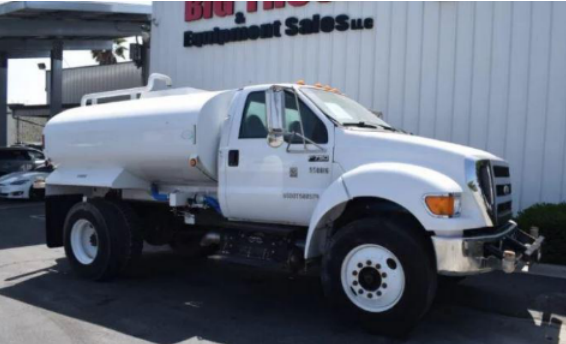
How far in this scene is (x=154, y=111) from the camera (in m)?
6.71

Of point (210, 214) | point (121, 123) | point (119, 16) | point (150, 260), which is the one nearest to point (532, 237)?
point (210, 214)

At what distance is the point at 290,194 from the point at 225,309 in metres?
1.43

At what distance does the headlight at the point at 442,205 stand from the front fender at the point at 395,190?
0.13ft

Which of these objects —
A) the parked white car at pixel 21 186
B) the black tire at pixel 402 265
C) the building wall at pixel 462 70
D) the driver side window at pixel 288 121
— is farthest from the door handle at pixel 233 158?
the parked white car at pixel 21 186

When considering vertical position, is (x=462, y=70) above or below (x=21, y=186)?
above

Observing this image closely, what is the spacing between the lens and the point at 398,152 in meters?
5.26

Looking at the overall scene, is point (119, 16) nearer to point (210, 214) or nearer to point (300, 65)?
point (300, 65)

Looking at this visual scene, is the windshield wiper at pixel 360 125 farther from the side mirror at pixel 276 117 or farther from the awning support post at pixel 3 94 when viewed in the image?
the awning support post at pixel 3 94

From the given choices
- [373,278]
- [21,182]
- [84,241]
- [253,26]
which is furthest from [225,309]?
[21,182]

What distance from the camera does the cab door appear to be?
5648 millimetres

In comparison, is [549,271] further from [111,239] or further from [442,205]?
[111,239]

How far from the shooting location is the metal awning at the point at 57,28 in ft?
55.5

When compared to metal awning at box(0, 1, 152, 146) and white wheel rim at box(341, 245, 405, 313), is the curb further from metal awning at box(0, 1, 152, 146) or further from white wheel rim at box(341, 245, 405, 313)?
metal awning at box(0, 1, 152, 146)

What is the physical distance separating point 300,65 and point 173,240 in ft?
16.2
